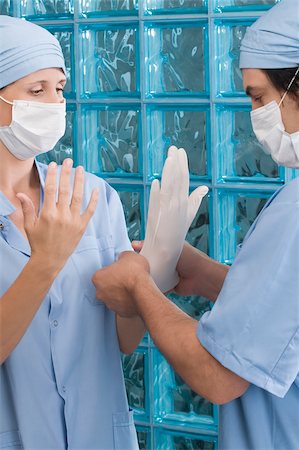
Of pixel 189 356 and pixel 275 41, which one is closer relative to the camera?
pixel 189 356

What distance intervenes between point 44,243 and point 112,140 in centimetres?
118

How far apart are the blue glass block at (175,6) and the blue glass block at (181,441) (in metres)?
1.31

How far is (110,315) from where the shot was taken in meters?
1.84

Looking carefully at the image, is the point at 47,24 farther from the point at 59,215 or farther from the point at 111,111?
the point at 59,215

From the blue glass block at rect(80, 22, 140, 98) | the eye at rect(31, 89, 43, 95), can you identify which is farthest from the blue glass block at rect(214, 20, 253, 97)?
the eye at rect(31, 89, 43, 95)

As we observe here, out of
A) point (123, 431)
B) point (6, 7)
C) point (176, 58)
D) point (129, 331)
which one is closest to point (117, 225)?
point (129, 331)

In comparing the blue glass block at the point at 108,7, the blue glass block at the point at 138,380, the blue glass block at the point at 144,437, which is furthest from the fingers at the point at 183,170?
the blue glass block at the point at 144,437

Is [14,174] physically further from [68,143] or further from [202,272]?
[68,143]

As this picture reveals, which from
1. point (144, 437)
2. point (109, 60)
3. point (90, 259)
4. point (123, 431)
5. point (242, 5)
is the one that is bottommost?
point (144, 437)

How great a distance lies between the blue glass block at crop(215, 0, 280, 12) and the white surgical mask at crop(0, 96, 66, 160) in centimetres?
77

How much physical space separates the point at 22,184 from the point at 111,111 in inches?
33.9

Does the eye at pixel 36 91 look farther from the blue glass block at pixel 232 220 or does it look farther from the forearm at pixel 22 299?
the blue glass block at pixel 232 220

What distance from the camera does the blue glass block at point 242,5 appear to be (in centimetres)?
233

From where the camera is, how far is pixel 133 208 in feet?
8.70
